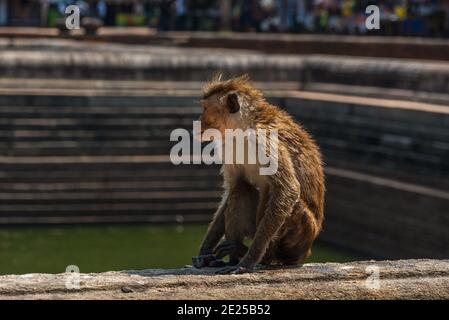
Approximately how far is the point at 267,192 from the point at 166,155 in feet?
39.0

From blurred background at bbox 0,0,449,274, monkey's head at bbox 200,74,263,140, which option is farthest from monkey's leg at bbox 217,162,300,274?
blurred background at bbox 0,0,449,274

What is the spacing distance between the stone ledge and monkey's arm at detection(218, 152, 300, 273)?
564mm

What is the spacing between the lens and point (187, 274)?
609 centimetres

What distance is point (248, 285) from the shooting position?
5.73 m

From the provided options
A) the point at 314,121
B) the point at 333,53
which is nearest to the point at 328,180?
the point at 314,121

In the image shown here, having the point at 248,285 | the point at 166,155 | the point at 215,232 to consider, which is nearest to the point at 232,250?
the point at 215,232

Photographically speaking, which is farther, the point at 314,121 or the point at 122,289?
the point at 314,121

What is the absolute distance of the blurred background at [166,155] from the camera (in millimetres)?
15883

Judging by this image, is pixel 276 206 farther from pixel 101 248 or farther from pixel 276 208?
pixel 101 248

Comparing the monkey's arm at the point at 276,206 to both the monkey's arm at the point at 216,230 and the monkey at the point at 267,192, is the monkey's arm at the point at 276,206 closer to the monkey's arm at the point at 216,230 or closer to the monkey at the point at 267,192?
the monkey at the point at 267,192
